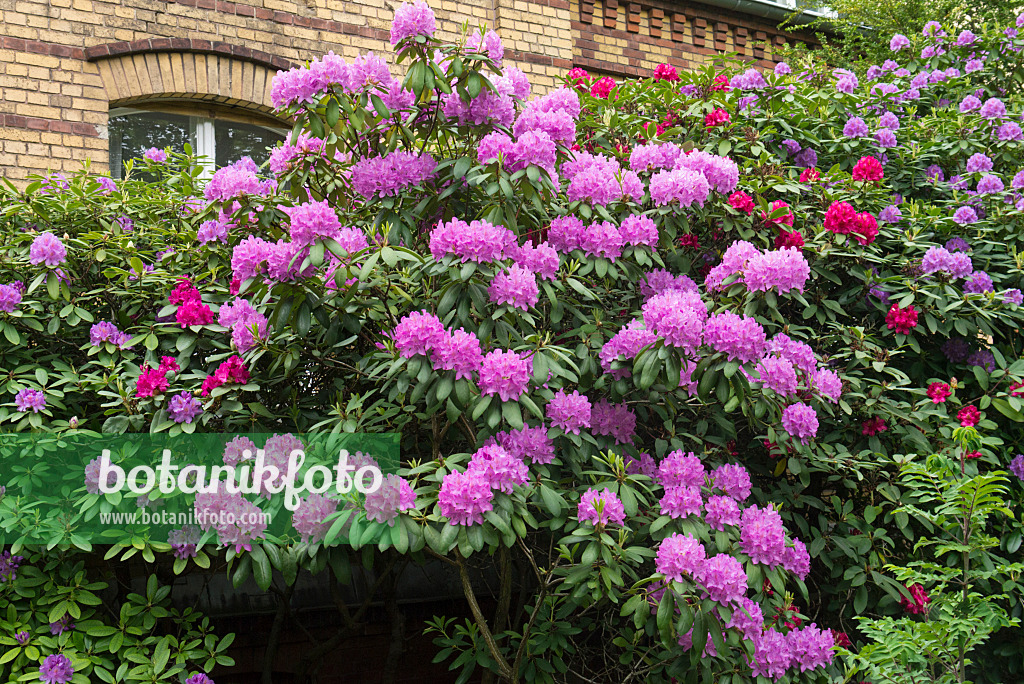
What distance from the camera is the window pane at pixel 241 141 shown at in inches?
260

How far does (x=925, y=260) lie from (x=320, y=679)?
362 cm

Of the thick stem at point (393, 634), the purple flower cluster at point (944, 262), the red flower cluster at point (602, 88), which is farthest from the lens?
the red flower cluster at point (602, 88)

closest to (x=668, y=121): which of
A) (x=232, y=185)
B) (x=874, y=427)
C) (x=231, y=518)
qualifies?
(x=874, y=427)

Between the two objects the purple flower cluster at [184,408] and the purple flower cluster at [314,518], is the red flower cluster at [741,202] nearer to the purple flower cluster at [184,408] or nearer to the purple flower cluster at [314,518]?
the purple flower cluster at [314,518]

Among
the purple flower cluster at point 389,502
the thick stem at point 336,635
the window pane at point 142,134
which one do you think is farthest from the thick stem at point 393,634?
the window pane at point 142,134

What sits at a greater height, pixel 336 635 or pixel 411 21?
pixel 411 21

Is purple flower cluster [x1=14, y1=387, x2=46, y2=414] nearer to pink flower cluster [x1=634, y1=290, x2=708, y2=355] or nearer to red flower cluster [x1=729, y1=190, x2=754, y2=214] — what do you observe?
pink flower cluster [x1=634, y1=290, x2=708, y2=355]

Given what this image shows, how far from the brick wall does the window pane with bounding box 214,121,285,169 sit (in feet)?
0.66

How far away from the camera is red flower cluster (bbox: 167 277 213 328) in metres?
3.34

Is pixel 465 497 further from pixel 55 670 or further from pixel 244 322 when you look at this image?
pixel 55 670

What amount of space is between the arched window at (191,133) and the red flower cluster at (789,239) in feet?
13.6

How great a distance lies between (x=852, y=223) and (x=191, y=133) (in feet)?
16.4

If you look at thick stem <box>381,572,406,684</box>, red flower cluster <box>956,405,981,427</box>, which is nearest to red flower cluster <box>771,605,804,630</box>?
red flower cluster <box>956,405,981,427</box>

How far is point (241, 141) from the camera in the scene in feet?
22.0
